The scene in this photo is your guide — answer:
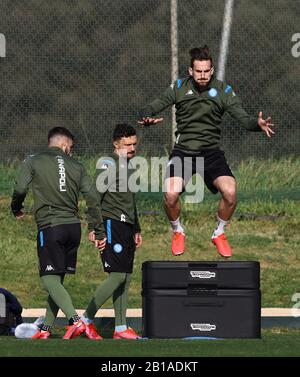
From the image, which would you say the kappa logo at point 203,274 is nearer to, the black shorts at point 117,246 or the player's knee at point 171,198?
the black shorts at point 117,246

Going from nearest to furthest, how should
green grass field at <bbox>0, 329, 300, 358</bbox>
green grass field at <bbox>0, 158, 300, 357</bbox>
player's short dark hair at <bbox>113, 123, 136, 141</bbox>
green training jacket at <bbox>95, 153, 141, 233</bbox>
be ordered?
green grass field at <bbox>0, 329, 300, 358</bbox> < green training jacket at <bbox>95, 153, 141, 233</bbox> < player's short dark hair at <bbox>113, 123, 136, 141</bbox> < green grass field at <bbox>0, 158, 300, 357</bbox>

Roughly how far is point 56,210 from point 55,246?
1.00ft

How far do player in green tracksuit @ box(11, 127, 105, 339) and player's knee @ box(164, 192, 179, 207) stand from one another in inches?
30.9

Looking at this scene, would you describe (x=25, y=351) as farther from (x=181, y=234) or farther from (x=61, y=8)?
(x=61, y=8)

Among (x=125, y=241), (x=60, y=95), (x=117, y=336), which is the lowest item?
(x=117, y=336)

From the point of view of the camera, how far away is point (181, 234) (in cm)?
1395

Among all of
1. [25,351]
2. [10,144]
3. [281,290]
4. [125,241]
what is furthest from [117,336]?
[10,144]

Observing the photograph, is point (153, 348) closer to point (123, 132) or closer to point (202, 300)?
point (202, 300)

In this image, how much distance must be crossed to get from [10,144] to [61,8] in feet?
5.99

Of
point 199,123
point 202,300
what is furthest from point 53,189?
Answer: point 202,300

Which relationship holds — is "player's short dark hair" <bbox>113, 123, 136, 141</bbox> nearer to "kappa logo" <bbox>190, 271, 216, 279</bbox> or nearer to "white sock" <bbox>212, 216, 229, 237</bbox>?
"white sock" <bbox>212, 216, 229, 237</bbox>

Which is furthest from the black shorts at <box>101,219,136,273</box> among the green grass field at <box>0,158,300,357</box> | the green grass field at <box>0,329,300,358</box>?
the green grass field at <box>0,158,300,357</box>

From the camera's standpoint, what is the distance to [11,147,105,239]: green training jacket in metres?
13.0
